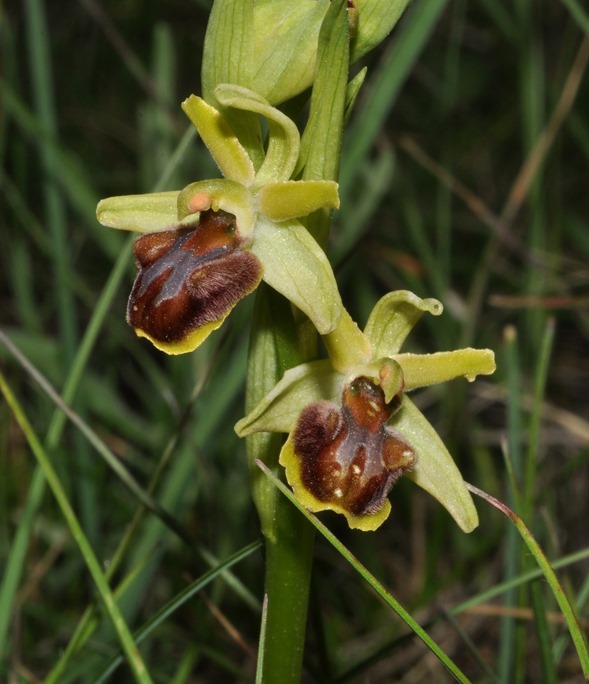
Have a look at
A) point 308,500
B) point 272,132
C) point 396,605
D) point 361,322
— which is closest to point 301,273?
point 272,132

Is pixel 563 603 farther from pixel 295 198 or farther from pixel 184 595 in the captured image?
pixel 295 198

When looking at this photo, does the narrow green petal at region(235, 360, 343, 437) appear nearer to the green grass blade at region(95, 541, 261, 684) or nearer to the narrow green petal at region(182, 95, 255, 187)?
the green grass blade at region(95, 541, 261, 684)

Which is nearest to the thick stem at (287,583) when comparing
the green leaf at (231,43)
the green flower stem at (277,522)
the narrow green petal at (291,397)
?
the green flower stem at (277,522)

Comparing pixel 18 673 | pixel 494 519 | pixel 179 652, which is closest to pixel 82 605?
pixel 179 652

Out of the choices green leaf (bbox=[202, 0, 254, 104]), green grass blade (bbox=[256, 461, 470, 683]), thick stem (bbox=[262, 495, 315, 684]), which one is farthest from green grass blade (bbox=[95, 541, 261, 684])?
green leaf (bbox=[202, 0, 254, 104])

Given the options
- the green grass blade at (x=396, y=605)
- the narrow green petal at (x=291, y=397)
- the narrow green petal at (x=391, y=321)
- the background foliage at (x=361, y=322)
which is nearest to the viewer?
the green grass blade at (x=396, y=605)

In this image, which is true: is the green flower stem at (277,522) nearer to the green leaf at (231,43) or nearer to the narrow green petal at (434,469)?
the narrow green petal at (434,469)

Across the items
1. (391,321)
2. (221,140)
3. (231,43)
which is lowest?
(391,321)
